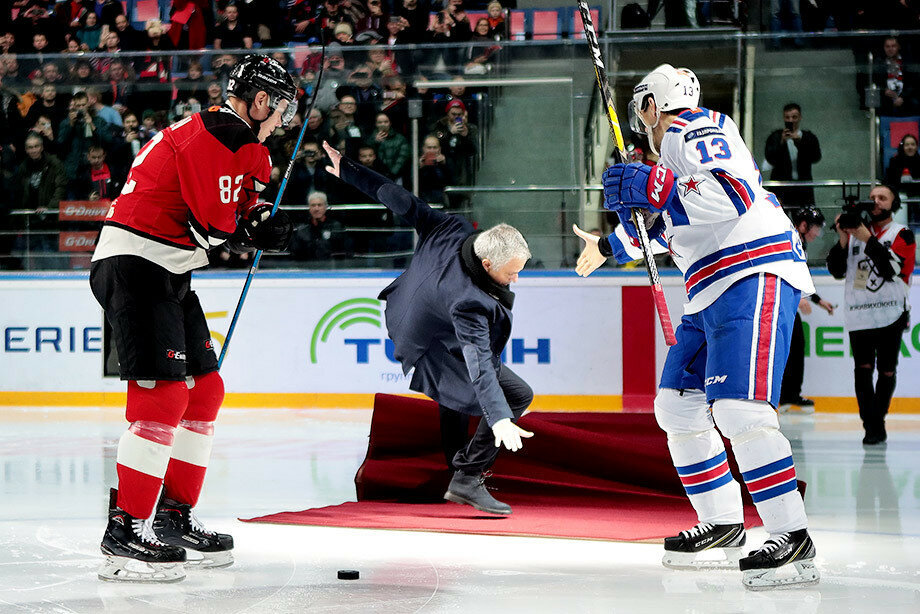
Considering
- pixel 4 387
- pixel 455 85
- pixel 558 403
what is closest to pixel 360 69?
pixel 455 85

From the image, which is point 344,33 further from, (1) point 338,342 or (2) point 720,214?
(2) point 720,214

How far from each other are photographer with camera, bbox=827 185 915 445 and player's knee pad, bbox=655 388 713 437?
3260 millimetres

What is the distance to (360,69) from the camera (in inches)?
336

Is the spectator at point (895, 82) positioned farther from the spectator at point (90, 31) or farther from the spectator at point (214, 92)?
the spectator at point (90, 31)

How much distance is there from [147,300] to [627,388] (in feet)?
17.0

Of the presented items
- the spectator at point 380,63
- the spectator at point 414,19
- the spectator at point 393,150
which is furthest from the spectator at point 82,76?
the spectator at point 414,19

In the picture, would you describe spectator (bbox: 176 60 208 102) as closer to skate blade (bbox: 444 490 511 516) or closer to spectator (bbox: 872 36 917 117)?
spectator (bbox: 872 36 917 117)

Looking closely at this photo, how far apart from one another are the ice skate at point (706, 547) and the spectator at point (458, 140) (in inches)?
195

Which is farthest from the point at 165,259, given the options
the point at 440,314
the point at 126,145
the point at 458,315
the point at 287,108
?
the point at 126,145

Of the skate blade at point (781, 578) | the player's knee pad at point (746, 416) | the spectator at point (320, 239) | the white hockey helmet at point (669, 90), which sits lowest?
the skate blade at point (781, 578)

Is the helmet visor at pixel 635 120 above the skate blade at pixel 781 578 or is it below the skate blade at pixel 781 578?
above

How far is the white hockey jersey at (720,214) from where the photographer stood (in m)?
3.28

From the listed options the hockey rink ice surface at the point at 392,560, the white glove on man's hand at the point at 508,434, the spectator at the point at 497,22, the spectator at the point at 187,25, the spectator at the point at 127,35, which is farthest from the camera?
the spectator at the point at 127,35

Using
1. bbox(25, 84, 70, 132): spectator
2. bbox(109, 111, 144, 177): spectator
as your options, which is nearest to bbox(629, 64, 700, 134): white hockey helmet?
bbox(109, 111, 144, 177): spectator
